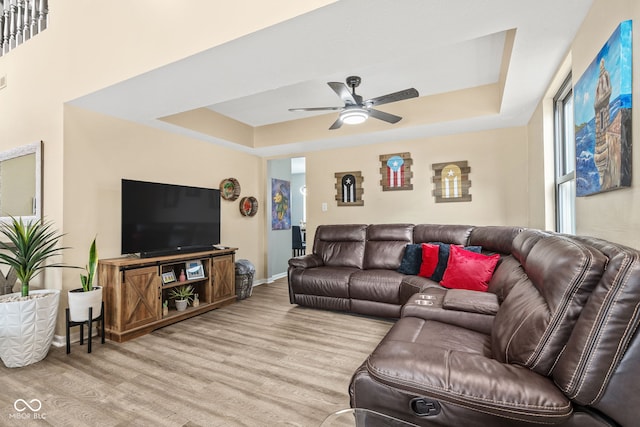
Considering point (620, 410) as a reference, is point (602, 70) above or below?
above

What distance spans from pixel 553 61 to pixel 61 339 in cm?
467

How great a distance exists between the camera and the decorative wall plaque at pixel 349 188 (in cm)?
481

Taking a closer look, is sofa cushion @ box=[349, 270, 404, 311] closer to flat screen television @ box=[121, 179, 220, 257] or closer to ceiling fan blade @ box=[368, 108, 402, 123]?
ceiling fan blade @ box=[368, 108, 402, 123]

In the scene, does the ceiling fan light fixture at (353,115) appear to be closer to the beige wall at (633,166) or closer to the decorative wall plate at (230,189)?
the beige wall at (633,166)

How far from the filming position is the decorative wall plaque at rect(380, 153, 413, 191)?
4461mm

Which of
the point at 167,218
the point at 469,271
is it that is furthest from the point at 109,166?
the point at 469,271

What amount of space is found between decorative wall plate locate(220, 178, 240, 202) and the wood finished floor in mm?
1947

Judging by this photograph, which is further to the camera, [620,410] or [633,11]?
[633,11]

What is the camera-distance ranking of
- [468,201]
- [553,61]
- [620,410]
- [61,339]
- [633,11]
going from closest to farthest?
[620,410]
[633,11]
[553,61]
[61,339]
[468,201]


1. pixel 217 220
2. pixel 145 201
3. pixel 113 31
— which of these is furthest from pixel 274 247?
pixel 113 31

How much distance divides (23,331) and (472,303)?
3.27 meters

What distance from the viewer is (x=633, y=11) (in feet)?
4.09

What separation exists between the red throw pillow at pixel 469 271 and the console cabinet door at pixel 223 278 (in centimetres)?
259

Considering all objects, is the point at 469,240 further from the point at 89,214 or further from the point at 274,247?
the point at 89,214
